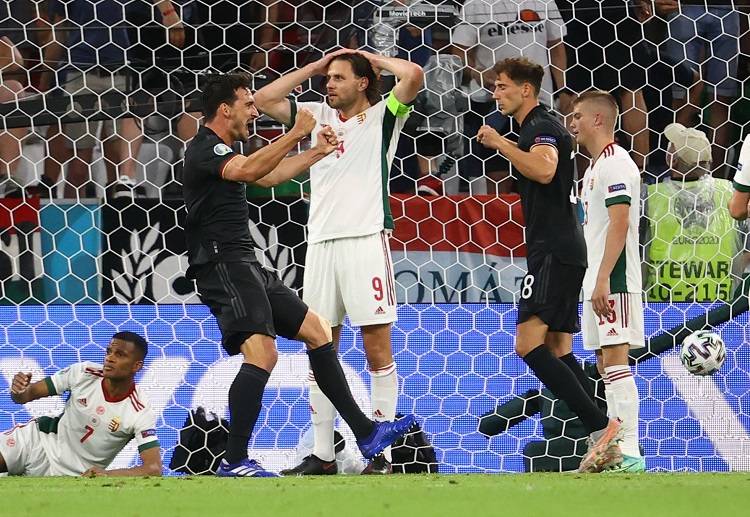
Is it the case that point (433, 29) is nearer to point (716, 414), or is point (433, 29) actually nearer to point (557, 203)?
point (557, 203)

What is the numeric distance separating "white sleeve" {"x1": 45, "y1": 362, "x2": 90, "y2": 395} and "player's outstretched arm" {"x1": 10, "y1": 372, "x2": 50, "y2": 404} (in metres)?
0.03

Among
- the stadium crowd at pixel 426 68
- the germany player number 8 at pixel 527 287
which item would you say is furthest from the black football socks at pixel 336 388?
the stadium crowd at pixel 426 68

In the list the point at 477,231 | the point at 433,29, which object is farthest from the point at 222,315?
the point at 433,29

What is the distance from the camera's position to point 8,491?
4.19 m

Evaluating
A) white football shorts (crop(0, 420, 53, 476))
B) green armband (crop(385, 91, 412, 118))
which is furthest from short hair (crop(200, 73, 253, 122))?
white football shorts (crop(0, 420, 53, 476))

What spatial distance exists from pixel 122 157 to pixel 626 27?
2840 millimetres

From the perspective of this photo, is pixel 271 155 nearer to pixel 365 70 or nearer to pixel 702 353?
pixel 365 70

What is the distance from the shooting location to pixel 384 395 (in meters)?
5.54

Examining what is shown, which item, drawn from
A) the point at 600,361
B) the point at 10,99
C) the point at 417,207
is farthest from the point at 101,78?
the point at 600,361

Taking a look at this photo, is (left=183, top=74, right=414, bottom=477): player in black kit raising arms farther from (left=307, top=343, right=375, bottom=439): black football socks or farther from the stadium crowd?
the stadium crowd

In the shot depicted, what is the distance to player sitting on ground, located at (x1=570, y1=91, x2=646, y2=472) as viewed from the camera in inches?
215

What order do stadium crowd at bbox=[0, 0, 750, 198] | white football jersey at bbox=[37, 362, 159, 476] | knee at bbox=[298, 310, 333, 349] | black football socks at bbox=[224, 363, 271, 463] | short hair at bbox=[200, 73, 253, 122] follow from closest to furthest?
black football socks at bbox=[224, 363, 271, 463]
knee at bbox=[298, 310, 333, 349]
short hair at bbox=[200, 73, 253, 122]
white football jersey at bbox=[37, 362, 159, 476]
stadium crowd at bbox=[0, 0, 750, 198]

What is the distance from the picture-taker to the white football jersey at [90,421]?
19.6 feet

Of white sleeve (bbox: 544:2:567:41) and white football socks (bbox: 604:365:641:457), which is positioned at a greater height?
white sleeve (bbox: 544:2:567:41)
